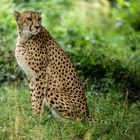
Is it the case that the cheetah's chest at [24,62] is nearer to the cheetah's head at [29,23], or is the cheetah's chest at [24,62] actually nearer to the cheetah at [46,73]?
the cheetah at [46,73]

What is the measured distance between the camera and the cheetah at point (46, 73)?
8523mm

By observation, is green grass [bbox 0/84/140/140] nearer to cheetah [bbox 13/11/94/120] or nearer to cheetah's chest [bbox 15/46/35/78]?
cheetah [bbox 13/11/94/120]

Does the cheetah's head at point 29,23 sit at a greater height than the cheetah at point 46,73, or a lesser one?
greater

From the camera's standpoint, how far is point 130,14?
53.1 ft

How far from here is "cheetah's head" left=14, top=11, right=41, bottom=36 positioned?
852 centimetres

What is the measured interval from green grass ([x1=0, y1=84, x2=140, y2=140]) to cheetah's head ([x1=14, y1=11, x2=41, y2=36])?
3.02 ft

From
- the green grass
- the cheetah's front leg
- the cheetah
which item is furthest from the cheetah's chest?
the green grass

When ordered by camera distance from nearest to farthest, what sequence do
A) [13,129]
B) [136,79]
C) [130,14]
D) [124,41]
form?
[13,129] → [136,79] → [124,41] → [130,14]

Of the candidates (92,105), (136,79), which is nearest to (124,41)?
(136,79)

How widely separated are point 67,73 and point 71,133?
1021mm

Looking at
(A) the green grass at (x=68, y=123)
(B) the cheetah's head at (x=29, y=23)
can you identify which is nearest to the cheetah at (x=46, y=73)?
(B) the cheetah's head at (x=29, y=23)

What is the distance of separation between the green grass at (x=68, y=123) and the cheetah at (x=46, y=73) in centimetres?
20

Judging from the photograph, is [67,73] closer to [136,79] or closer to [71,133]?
[71,133]

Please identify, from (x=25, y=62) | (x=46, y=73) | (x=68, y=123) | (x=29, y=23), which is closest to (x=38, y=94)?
(x=46, y=73)
